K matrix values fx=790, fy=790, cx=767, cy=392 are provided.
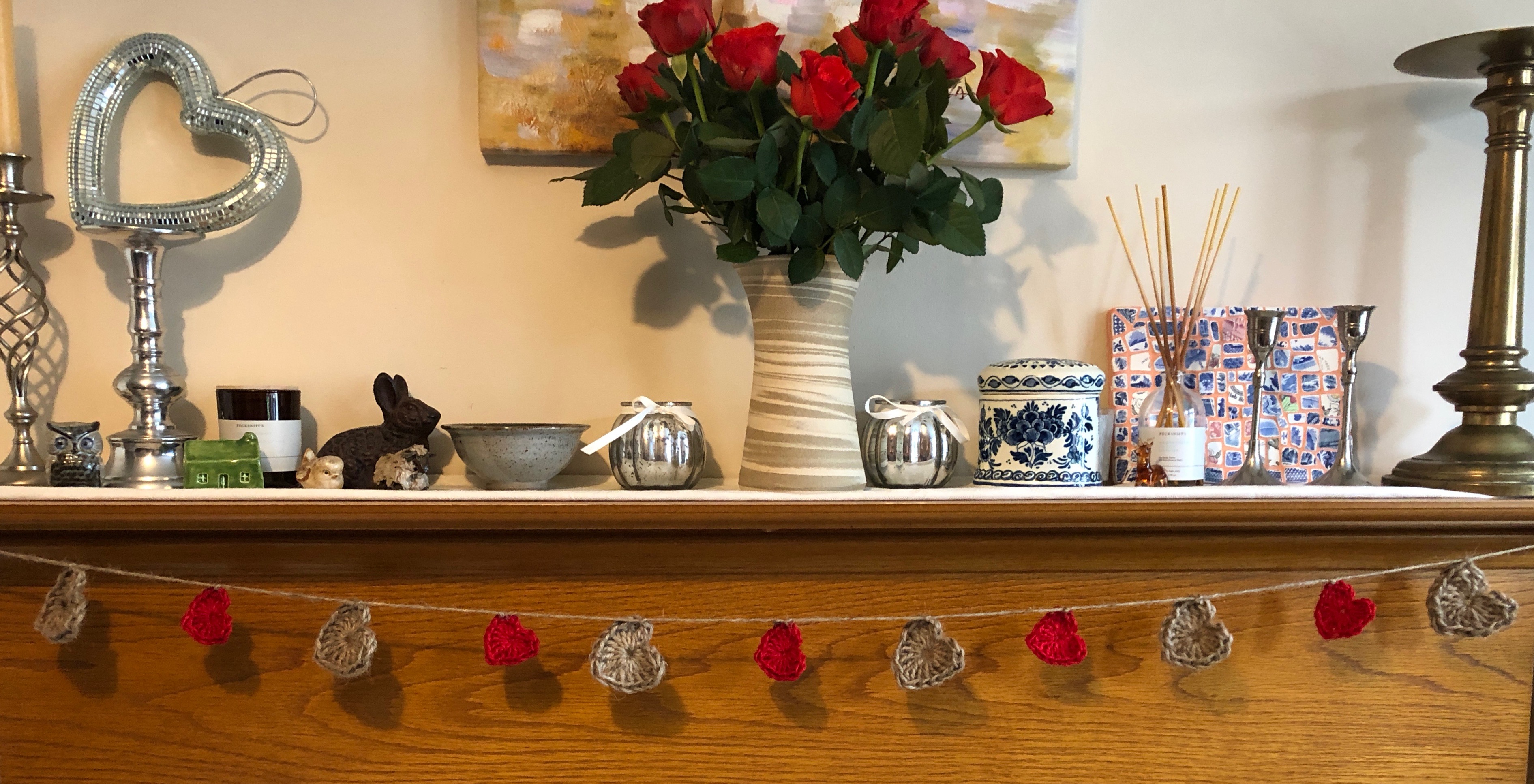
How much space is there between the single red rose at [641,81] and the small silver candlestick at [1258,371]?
605 mm

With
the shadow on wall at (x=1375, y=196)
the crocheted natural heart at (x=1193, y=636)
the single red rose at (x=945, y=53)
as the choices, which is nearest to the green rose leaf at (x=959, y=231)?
the single red rose at (x=945, y=53)

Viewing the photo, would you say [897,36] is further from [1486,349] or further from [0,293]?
[0,293]

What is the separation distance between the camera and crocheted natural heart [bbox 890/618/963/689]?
0.61 meters

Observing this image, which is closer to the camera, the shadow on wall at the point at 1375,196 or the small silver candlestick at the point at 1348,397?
the small silver candlestick at the point at 1348,397

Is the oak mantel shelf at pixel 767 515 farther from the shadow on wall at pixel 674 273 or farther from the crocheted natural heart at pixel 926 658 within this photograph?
the shadow on wall at pixel 674 273

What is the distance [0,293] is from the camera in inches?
32.1

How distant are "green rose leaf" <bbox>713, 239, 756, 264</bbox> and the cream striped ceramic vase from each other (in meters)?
0.02

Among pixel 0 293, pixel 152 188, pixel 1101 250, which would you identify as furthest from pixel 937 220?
pixel 0 293

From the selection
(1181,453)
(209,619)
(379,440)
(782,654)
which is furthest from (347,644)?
(1181,453)

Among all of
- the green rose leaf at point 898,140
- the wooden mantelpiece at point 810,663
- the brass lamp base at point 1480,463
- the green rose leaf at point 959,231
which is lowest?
the wooden mantelpiece at point 810,663

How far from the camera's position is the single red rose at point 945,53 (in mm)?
656

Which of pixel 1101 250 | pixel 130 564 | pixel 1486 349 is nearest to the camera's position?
pixel 130 564

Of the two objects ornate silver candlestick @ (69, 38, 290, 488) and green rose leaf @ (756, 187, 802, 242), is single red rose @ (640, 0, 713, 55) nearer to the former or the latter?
green rose leaf @ (756, 187, 802, 242)

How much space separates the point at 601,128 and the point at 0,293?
64 centimetres
